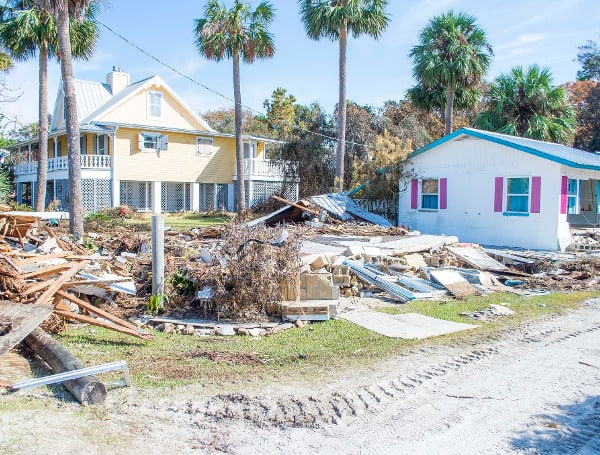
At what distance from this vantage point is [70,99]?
14680 mm

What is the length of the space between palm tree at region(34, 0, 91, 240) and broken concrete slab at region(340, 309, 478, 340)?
9075 mm

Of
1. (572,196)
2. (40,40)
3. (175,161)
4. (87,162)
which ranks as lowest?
(572,196)

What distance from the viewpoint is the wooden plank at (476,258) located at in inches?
504

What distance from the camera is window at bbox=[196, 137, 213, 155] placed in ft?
112

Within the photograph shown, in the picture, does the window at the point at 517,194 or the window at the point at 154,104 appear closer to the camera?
the window at the point at 517,194

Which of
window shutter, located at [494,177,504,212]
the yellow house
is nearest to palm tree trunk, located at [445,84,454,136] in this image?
window shutter, located at [494,177,504,212]

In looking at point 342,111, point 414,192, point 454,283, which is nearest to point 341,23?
point 342,111

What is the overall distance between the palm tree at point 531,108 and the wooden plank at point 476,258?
41.2ft

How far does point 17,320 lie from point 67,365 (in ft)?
3.69

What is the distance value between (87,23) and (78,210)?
46.8 feet

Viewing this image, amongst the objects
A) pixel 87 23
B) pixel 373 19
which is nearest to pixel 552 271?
pixel 373 19

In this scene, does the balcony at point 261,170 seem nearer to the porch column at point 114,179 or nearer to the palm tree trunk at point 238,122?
the palm tree trunk at point 238,122

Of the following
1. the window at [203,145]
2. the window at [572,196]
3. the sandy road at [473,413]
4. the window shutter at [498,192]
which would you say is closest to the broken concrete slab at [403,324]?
the sandy road at [473,413]

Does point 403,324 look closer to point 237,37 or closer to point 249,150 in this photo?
point 237,37
